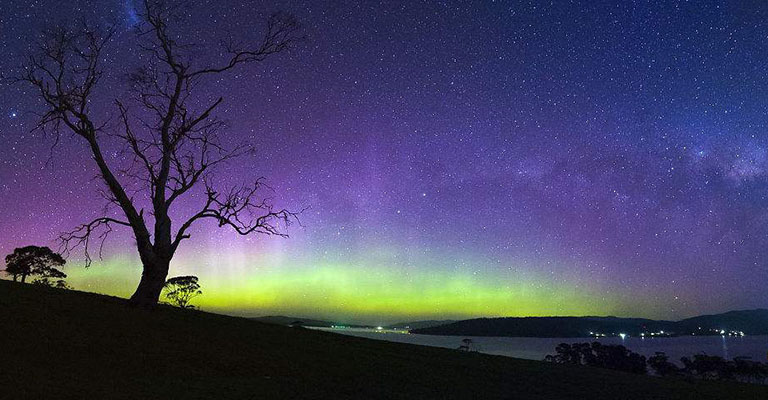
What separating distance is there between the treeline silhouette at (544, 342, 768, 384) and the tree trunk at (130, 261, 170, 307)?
53331mm

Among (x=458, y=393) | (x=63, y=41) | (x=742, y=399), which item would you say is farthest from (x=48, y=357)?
(x=742, y=399)

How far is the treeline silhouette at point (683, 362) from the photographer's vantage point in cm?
7431

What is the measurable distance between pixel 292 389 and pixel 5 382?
19.3ft

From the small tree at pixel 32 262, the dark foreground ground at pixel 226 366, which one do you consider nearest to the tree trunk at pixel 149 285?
the dark foreground ground at pixel 226 366

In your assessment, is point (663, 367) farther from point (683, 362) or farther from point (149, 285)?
point (149, 285)

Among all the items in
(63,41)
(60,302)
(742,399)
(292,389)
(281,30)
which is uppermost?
(281,30)

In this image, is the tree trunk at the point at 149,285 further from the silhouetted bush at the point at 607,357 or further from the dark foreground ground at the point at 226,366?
the silhouetted bush at the point at 607,357

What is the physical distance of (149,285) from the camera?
2214cm

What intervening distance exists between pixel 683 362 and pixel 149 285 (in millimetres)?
90009

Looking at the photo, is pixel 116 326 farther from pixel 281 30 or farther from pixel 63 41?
pixel 281 30

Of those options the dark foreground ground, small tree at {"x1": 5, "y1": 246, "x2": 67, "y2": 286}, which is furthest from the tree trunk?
small tree at {"x1": 5, "y1": 246, "x2": 67, "y2": 286}

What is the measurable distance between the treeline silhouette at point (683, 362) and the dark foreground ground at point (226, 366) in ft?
154

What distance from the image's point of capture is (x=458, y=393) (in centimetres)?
1455

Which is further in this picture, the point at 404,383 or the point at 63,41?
the point at 63,41
